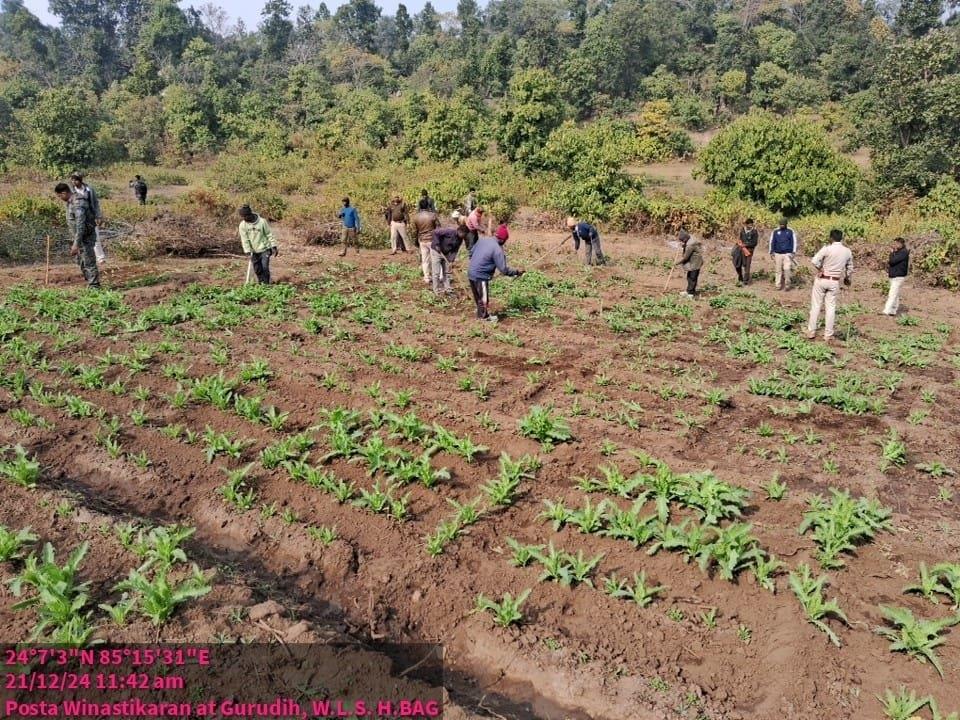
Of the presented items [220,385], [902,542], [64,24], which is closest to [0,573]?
[220,385]

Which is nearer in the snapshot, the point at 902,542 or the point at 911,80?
the point at 902,542

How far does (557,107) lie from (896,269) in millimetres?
20318

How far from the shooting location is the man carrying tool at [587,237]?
48.5 ft

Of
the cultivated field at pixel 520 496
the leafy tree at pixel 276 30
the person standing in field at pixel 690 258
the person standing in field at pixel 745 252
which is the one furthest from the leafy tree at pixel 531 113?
the leafy tree at pixel 276 30

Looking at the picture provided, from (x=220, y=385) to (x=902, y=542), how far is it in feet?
20.8

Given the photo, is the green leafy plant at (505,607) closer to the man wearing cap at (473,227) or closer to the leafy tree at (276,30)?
the man wearing cap at (473,227)

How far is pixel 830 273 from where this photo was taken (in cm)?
913

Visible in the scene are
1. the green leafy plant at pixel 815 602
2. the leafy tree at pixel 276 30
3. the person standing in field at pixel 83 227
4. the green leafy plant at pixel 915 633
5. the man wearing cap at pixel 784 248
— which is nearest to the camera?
the green leafy plant at pixel 915 633

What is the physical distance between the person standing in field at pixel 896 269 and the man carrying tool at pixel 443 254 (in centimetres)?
740

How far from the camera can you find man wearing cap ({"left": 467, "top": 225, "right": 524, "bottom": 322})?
9.38 meters

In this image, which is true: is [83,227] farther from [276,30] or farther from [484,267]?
[276,30]

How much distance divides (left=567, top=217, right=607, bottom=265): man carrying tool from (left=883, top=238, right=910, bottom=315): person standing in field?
6015 mm

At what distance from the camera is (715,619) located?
13.3 ft

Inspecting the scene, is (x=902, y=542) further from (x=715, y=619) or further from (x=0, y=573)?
(x=0, y=573)
